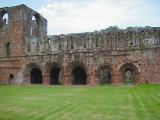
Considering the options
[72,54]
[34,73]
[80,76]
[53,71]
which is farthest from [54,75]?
[72,54]

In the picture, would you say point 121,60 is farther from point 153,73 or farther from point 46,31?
point 46,31

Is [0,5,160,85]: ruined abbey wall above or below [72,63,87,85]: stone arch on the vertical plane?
above

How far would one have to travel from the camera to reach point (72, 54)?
25.4 meters

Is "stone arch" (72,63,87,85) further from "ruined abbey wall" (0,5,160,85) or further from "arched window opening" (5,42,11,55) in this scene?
"arched window opening" (5,42,11,55)

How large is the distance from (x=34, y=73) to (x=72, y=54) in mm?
5524

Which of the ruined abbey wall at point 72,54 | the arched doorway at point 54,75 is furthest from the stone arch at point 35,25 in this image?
the arched doorway at point 54,75

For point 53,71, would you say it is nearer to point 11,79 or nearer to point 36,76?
point 36,76

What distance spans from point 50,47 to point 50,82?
10.6ft

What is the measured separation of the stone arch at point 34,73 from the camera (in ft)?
91.0

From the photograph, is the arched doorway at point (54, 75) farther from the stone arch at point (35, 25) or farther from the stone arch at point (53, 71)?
the stone arch at point (35, 25)

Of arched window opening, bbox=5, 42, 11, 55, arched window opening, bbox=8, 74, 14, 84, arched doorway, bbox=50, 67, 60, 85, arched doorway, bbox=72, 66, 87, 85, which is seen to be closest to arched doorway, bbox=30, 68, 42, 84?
arched doorway, bbox=50, 67, 60, 85

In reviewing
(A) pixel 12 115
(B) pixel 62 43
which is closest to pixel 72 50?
(B) pixel 62 43

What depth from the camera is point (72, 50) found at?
83.5ft

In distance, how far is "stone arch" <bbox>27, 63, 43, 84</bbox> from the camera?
27750 mm
